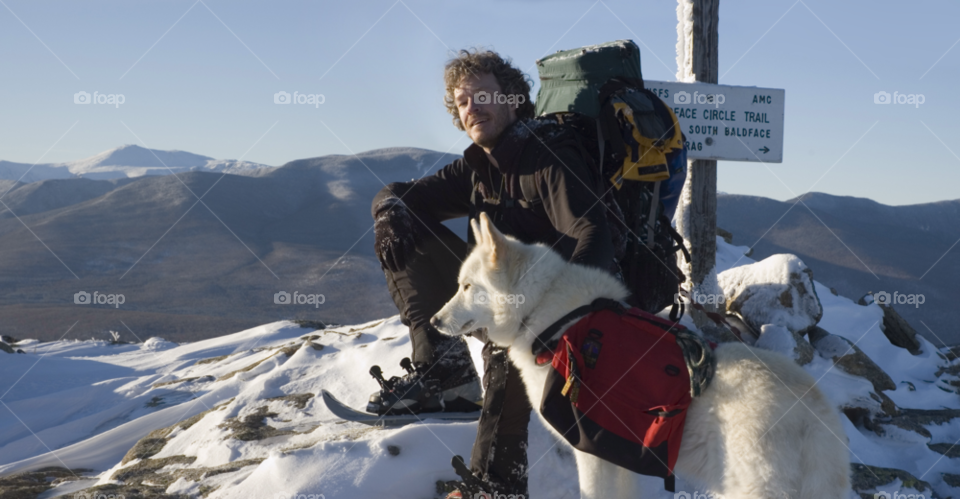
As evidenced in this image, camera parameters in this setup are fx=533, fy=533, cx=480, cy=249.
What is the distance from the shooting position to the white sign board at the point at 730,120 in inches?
201

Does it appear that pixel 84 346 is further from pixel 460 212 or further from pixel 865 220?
pixel 865 220

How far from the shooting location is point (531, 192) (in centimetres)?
310

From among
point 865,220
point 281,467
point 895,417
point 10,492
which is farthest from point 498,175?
point 865,220

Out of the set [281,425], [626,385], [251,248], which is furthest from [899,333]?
[251,248]

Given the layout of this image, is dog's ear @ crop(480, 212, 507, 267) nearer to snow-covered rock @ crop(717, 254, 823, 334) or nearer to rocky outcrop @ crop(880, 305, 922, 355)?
snow-covered rock @ crop(717, 254, 823, 334)

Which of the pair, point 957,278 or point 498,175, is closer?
point 498,175

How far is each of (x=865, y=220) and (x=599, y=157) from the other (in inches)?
1172

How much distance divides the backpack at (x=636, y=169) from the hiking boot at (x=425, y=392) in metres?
1.37

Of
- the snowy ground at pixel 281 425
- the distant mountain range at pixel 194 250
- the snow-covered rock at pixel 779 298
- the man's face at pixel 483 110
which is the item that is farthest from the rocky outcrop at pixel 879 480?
the distant mountain range at pixel 194 250

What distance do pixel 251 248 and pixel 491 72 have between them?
1019 inches

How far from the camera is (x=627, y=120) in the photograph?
3.21 m

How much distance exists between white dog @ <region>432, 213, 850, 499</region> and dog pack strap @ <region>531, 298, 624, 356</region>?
0.14 ft

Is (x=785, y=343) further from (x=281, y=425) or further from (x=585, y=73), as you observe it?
(x=281, y=425)

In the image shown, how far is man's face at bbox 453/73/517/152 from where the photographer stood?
3301 mm
